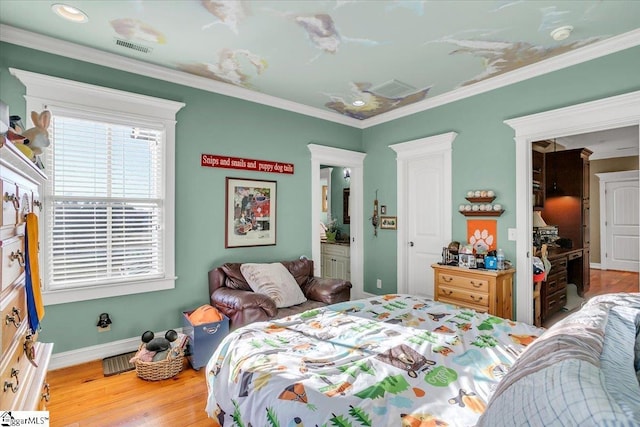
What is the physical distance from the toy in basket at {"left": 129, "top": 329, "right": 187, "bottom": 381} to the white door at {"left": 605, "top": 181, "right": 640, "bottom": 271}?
29.6 ft

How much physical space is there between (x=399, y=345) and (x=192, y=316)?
83.2 inches

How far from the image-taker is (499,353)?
1.57 metres

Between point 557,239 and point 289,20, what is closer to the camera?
point 289,20

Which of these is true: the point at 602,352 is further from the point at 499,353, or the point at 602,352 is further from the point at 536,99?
A: the point at 536,99

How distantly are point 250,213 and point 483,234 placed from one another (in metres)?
2.73

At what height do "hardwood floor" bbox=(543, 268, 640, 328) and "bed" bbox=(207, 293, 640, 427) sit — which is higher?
"bed" bbox=(207, 293, 640, 427)

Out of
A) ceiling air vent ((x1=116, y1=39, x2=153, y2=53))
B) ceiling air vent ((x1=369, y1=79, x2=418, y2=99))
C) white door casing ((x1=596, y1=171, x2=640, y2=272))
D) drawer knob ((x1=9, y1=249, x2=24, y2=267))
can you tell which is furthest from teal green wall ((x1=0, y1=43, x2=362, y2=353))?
white door casing ((x1=596, y1=171, x2=640, y2=272))

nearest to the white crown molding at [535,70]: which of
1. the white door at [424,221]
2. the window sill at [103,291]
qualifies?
the white door at [424,221]

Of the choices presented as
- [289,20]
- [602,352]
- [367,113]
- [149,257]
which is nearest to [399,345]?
[602,352]

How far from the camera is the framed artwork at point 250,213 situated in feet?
12.3

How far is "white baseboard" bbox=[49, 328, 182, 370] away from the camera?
9.14ft

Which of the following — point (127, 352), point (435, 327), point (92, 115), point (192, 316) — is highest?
point (92, 115)

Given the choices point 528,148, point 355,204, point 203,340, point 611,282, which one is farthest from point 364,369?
point 611,282

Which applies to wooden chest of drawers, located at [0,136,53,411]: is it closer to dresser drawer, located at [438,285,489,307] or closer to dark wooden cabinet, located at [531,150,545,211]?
dresser drawer, located at [438,285,489,307]
